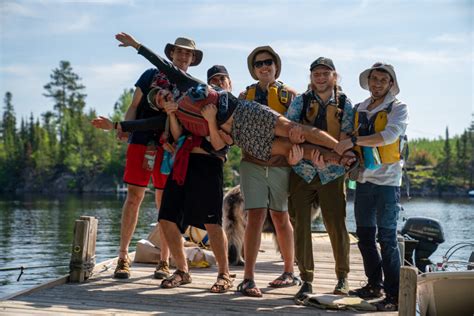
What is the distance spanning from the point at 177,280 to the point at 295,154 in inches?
71.0

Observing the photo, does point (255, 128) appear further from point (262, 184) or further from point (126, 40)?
point (126, 40)

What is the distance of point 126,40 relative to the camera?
570 cm

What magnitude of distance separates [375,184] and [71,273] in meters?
3.25

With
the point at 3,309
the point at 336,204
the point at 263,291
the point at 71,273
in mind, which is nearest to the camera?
the point at 3,309

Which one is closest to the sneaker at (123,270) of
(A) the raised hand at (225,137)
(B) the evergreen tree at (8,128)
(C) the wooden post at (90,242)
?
(C) the wooden post at (90,242)

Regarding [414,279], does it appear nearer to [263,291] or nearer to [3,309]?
[263,291]

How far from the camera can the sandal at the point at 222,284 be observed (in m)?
5.55

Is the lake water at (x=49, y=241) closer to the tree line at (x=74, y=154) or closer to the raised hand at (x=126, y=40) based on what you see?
the raised hand at (x=126, y=40)

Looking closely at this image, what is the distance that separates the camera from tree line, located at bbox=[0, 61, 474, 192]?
93188mm

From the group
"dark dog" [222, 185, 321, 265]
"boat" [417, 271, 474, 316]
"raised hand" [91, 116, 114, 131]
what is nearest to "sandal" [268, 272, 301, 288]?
"boat" [417, 271, 474, 316]

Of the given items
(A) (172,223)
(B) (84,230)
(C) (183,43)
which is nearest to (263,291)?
(A) (172,223)

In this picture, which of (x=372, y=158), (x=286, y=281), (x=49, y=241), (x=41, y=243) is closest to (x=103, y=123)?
(x=286, y=281)

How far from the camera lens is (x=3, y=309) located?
4844 mm

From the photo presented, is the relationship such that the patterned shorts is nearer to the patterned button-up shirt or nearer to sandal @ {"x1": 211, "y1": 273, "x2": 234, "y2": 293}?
the patterned button-up shirt
